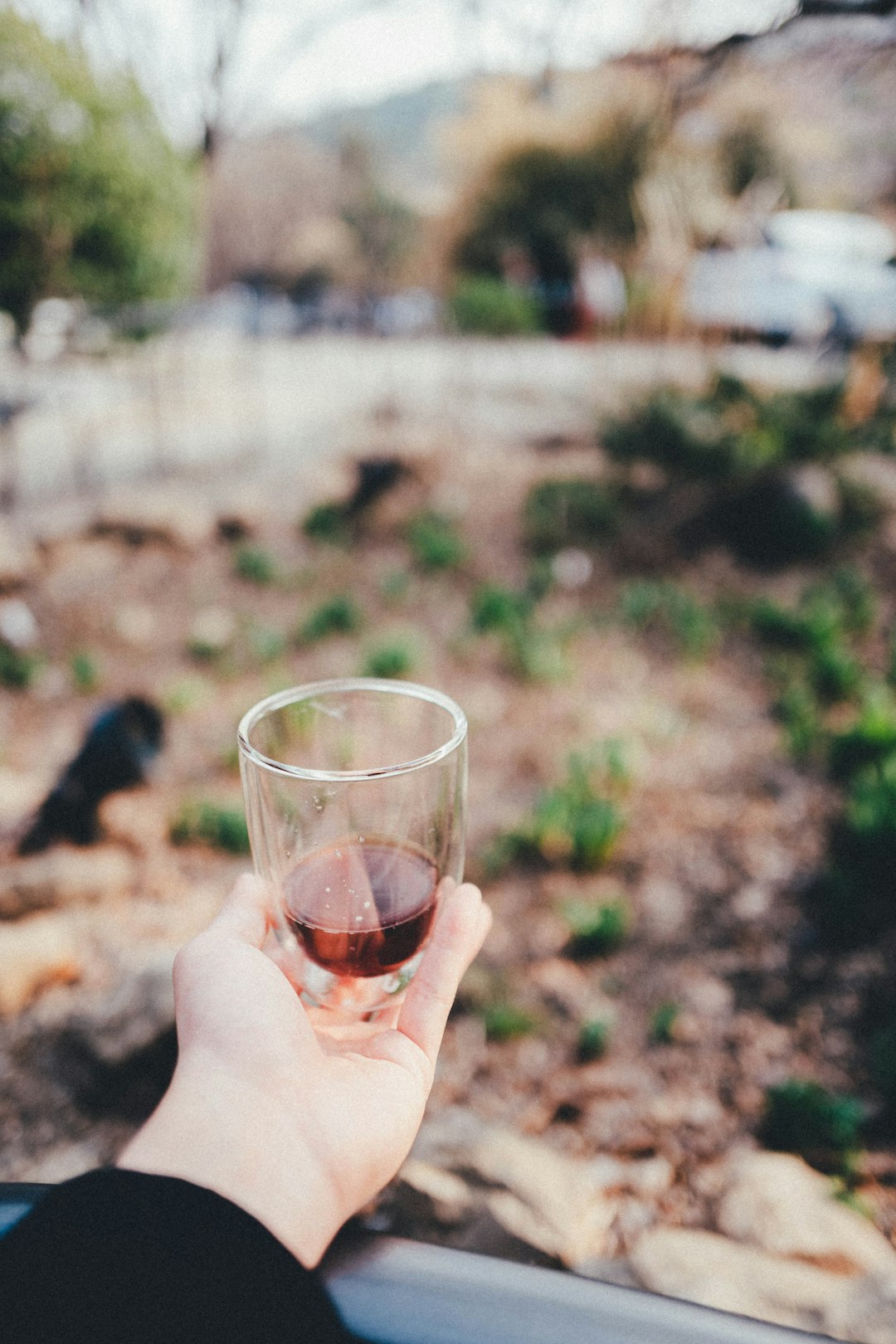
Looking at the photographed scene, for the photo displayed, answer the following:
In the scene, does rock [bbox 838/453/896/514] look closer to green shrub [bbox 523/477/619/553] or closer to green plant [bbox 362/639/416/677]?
green shrub [bbox 523/477/619/553]

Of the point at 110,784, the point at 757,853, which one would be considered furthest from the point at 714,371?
the point at 110,784

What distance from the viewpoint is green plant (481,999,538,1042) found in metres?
1.96

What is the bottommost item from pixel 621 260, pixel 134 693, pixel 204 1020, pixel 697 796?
pixel 697 796

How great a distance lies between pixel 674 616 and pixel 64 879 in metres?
3.03

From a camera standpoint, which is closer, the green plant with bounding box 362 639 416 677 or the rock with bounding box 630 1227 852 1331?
the rock with bounding box 630 1227 852 1331

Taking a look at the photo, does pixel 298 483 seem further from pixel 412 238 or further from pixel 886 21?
pixel 412 238

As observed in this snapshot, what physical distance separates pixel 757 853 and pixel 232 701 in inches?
86.3

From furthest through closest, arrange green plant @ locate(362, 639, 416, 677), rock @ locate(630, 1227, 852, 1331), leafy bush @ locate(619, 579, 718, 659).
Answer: leafy bush @ locate(619, 579, 718, 659)
green plant @ locate(362, 639, 416, 677)
rock @ locate(630, 1227, 852, 1331)

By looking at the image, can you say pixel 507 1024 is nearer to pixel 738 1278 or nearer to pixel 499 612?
pixel 738 1278

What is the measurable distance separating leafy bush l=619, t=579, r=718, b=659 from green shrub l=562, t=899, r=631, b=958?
1.87 meters

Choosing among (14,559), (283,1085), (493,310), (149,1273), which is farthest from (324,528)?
(493,310)

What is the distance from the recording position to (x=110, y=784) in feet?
9.08

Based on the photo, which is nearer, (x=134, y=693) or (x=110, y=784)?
(x=110, y=784)

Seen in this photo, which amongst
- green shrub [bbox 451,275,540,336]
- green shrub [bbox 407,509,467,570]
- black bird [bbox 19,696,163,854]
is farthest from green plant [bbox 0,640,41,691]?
green shrub [bbox 451,275,540,336]
